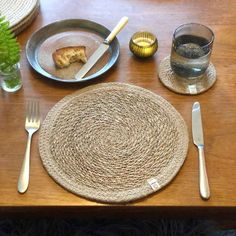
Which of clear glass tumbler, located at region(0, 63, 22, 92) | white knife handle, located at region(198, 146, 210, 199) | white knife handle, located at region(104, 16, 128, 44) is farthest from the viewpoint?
white knife handle, located at region(104, 16, 128, 44)

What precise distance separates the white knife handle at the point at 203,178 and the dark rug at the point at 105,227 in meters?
0.26

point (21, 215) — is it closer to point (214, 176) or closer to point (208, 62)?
point (214, 176)

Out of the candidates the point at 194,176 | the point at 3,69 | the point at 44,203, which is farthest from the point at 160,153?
the point at 3,69

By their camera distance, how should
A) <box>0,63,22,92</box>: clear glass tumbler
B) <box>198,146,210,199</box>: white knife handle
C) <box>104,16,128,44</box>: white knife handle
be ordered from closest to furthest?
<box>198,146,210,199</box>: white knife handle, <box>0,63,22,92</box>: clear glass tumbler, <box>104,16,128,44</box>: white knife handle

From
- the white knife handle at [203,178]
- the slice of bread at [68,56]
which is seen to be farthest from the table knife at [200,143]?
the slice of bread at [68,56]

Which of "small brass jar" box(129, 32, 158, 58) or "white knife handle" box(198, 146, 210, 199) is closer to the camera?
"white knife handle" box(198, 146, 210, 199)

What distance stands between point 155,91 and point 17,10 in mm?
415

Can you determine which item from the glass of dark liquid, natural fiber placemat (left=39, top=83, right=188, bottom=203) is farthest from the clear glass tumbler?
the glass of dark liquid

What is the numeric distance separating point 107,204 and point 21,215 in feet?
0.49

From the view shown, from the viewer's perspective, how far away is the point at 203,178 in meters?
0.66

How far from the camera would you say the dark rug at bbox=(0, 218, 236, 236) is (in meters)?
0.87

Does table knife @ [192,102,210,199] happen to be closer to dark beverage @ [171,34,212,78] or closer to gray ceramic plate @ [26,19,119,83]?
dark beverage @ [171,34,212,78]

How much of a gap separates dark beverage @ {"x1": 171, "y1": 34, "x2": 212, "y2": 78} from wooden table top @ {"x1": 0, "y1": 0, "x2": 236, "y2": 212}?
0.05 metres

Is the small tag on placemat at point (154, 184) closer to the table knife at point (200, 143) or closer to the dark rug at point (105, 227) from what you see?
the table knife at point (200, 143)
